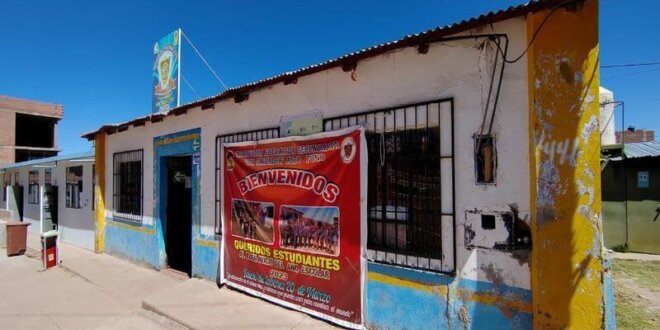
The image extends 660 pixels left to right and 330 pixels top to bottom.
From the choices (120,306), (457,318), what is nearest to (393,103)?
(457,318)

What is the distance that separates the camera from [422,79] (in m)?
3.86

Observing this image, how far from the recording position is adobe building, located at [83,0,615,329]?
2969 millimetres

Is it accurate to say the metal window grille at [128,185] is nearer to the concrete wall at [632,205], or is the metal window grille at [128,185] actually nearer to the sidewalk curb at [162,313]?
the sidewalk curb at [162,313]

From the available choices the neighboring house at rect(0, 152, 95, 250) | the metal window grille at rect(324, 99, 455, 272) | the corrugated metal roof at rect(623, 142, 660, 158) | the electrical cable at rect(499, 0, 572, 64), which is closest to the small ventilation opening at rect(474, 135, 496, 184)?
the metal window grille at rect(324, 99, 455, 272)

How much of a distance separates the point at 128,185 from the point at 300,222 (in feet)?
21.0

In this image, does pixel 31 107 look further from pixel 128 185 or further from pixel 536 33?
pixel 536 33

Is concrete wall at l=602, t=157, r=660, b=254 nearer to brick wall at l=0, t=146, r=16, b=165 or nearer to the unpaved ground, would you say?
the unpaved ground

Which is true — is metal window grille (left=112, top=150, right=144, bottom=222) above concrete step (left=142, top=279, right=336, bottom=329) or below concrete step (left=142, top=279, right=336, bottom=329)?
above

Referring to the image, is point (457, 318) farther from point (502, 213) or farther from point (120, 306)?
point (120, 306)

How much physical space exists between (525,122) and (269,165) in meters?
3.40

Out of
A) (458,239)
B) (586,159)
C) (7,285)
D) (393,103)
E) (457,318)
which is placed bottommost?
(7,285)

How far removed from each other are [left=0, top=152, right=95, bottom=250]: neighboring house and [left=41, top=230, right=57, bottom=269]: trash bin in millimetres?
1896

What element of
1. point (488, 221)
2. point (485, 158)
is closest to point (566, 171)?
point (485, 158)

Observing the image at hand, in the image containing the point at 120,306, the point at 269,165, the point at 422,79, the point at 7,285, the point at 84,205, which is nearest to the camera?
the point at 422,79
